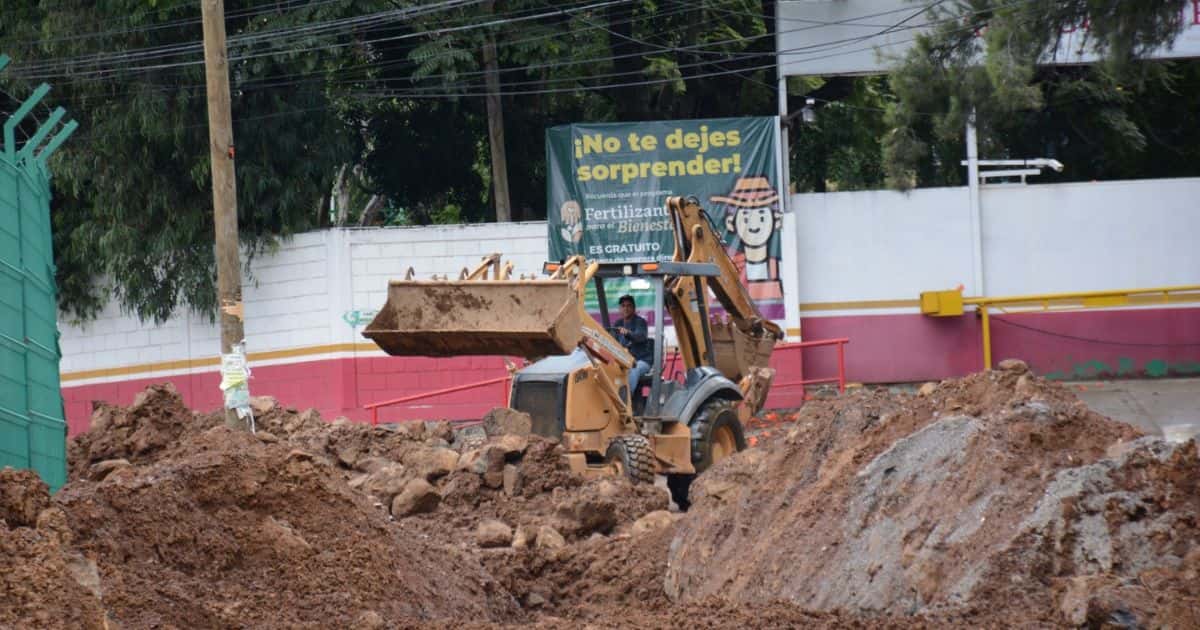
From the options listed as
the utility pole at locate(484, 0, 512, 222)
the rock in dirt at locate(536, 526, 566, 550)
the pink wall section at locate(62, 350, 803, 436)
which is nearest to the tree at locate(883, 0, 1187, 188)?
the rock in dirt at locate(536, 526, 566, 550)

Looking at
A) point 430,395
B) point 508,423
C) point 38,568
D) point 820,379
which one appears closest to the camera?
point 38,568

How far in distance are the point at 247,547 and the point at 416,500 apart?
5.89 m

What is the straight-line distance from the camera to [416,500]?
48.0ft

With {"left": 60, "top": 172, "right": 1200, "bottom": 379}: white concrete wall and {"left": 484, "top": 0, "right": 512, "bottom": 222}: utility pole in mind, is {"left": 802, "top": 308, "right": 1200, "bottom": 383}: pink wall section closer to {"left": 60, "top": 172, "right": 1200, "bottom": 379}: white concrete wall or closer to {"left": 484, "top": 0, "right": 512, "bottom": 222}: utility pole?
{"left": 60, "top": 172, "right": 1200, "bottom": 379}: white concrete wall

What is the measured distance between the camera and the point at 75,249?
85.6 ft

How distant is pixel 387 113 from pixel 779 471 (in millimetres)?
18598

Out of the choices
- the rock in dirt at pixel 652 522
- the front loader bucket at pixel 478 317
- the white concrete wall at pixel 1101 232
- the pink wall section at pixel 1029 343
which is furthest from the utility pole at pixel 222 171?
the white concrete wall at pixel 1101 232

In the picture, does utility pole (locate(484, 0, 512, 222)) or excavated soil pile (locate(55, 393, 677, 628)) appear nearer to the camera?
excavated soil pile (locate(55, 393, 677, 628))

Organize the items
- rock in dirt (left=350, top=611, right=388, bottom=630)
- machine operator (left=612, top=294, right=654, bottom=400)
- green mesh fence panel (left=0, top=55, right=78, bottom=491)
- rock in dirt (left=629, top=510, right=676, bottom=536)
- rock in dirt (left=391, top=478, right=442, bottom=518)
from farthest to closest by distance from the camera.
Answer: machine operator (left=612, top=294, right=654, bottom=400), rock in dirt (left=391, top=478, right=442, bottom=518), rock in dirt (left=629, top=510, right=676, bottom=536), green mesh fence panel (left=0, top=55, right=78, bottom=491), rock in dirt (left=350, top=611, right=388, bottom=630)

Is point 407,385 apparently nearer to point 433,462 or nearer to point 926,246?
point 926,246

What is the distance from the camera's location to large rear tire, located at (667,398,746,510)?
16.3m

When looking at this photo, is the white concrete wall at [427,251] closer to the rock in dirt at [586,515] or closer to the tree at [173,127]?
the tree at [173,127]

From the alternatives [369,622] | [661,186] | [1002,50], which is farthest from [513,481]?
[661,186]

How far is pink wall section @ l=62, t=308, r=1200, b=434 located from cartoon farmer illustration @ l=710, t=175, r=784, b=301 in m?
1.04
